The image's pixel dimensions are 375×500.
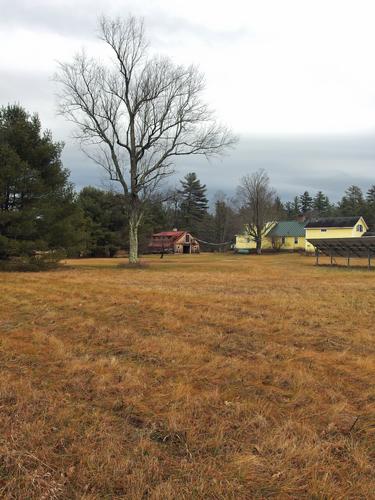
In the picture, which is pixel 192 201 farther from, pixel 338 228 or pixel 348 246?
pixel 348 246

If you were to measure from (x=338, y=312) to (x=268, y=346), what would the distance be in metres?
3.04

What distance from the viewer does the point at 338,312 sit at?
26.5ft

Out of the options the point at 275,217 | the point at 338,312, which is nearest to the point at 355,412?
the point at 338,312

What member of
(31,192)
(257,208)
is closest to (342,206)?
(257,208)

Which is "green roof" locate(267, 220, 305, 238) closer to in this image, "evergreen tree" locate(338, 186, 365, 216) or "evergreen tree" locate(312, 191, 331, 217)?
"evergreen tree" locate(338, 186, 365, 216)

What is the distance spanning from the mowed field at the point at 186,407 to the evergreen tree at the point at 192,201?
71.7m

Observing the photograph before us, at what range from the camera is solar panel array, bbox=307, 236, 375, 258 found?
2375 centimetres

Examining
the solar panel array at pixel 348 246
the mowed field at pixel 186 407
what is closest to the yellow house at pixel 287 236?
the solar panel array at pixel 348 246

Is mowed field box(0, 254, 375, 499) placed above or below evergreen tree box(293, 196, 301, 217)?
below

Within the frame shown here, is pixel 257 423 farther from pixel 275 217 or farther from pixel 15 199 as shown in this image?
pixel 275 217

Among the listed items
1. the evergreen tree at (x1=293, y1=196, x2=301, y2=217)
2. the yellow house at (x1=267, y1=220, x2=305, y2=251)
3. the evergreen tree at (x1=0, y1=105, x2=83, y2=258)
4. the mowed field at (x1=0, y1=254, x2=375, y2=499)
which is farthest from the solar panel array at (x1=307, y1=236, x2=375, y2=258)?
the evergreen tree at (x1=293, y1=196, x2=301, y2=217)

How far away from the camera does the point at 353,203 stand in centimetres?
8338

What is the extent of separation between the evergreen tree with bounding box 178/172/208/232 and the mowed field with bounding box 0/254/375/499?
71.7m

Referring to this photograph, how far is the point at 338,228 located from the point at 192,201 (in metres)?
36.9
